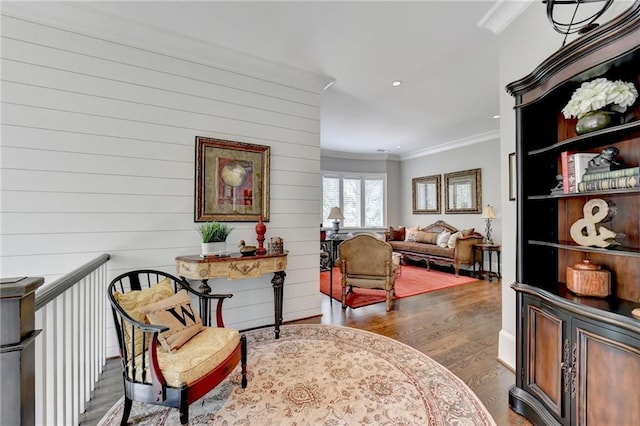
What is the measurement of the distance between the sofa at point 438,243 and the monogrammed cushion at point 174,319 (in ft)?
17.7

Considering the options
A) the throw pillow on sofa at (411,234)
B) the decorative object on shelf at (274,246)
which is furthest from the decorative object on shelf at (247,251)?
the throw pillow on sofa at (411,234)

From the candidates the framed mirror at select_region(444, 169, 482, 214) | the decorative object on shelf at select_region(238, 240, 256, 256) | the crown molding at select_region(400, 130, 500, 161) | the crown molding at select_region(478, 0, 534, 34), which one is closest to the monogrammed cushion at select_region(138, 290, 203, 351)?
the decorative object on shelf at select_region(238, 240, 256, 256)

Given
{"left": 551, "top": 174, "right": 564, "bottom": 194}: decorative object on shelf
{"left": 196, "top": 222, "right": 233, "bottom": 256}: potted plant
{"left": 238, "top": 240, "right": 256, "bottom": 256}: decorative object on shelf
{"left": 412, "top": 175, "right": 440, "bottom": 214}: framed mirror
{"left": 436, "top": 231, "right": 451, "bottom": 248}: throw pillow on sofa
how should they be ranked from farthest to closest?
{"left": 412, "top": 175, "right": 440, "bottom": 214}: framed mirror → {"left": 436, "top": 231, "right": 451, "bottom": 248}: throw pillow on sofa → {"left": 238, "top": 240, "right": 256, "bottom": 256}: decorative object on shelf → {"left": 196, "top": 222, "right": 233, "bottom": 256}: potted plant → {"left": 551, "top": 174, "right": 564, "bottom": 194}: decorative object on shelf

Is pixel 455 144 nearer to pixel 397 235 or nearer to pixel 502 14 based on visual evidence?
pixel 397 235

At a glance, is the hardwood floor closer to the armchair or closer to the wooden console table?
the armchair

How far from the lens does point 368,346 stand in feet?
9.25

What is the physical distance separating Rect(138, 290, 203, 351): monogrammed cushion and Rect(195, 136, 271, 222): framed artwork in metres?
1.19

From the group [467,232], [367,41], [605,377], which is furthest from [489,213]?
[605,377]

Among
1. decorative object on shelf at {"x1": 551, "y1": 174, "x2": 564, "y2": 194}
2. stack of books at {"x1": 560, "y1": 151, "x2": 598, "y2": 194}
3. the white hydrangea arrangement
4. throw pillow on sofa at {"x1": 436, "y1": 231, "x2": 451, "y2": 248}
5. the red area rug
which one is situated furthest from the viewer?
throw pillow on sofa at {"x1": 436, "y1": 231, "x2": 451, "y2": 248}

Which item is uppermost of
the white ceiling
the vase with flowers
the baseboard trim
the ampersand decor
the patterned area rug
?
the white ceiling

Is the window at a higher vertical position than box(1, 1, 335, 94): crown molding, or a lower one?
lower

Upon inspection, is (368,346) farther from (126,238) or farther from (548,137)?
(126,238)

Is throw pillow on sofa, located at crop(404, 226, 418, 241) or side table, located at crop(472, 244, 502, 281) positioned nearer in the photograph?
side table, located at crop(472, 244, 502, 281)

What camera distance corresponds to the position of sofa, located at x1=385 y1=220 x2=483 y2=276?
237 inches
